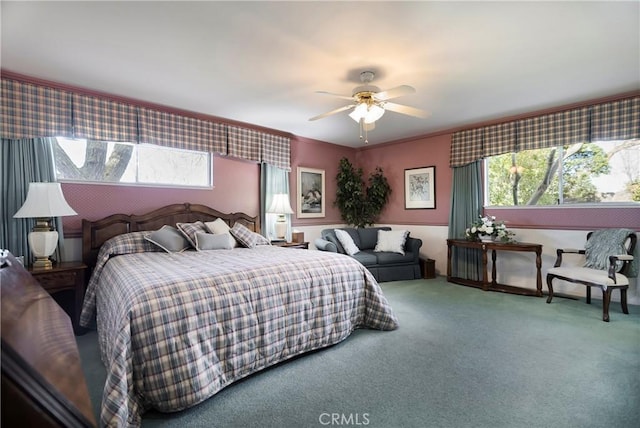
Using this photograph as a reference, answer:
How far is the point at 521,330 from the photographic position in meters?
3.05

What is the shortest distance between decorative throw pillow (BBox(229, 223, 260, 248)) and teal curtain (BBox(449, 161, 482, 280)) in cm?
319

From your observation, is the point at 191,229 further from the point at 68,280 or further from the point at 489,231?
the point at 489,231

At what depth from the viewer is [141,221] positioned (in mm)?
3830

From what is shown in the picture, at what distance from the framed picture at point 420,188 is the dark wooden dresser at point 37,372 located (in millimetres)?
5518

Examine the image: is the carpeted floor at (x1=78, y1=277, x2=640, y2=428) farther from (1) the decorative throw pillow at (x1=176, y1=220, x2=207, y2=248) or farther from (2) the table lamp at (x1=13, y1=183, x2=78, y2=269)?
(1) the decorative throw pillow at (x1=176, y1=220, x2=207, y2=248)

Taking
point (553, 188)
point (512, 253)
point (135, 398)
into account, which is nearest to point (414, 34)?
point (135, 398)

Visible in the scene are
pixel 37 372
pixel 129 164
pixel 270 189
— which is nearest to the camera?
pixel 37 372

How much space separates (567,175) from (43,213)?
19.5ft

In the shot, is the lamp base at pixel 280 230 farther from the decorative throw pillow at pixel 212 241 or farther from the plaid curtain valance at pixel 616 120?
the plaid curtain valance at pixel 616 120

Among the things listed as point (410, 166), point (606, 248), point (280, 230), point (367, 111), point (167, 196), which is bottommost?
point (606, 248)

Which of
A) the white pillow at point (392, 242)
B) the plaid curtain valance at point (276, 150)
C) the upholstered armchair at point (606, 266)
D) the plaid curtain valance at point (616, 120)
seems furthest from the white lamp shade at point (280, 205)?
the plaid curtain valance at point (616, 120)

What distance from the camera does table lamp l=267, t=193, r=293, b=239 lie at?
489 centimetres

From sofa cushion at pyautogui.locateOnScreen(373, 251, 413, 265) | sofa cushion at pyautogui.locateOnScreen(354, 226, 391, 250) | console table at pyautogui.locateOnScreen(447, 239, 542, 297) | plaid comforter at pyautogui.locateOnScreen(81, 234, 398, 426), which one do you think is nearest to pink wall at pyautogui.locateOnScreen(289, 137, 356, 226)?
sofa cushion at pyautogui.locateOnScreen(354, 226, 391, 250)

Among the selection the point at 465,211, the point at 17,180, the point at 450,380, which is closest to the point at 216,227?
the point at 17,180
